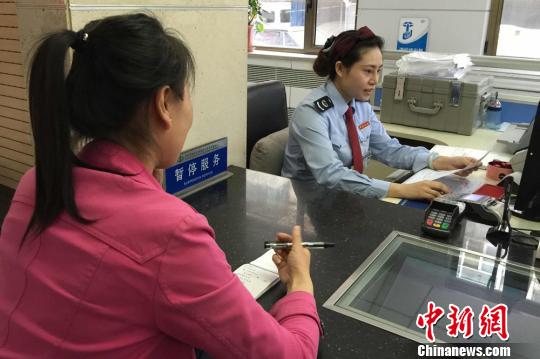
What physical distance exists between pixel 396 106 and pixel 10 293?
2.42 m

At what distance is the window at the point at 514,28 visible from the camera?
3.01 m

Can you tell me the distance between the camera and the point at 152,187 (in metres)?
0.66

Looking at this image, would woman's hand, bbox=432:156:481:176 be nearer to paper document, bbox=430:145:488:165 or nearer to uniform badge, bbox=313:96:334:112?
paper document, bbox=430:145:488:165

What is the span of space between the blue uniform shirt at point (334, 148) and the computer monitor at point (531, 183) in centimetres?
44

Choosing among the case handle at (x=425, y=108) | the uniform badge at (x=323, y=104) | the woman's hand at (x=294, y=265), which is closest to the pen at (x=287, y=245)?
the woman's hand at (x=294, y=265)

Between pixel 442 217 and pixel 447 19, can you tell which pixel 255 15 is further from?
pixel 442 217

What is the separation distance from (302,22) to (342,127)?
2.47 m

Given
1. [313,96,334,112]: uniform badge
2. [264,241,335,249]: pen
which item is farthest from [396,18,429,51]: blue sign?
[264,241,335,249]: pen

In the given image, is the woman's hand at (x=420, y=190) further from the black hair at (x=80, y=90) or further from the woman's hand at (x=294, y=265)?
the black hair at (x=80, y=90)

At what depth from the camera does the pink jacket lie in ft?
1.92

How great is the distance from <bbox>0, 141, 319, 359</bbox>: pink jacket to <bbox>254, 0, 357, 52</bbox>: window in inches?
139

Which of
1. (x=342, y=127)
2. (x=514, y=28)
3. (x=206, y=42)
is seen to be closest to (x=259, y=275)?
(x=206, y=42)

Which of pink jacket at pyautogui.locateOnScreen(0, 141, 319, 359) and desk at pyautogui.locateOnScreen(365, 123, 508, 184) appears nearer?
pink jacket at pyautogui.locateOnScreen(0, 141, 319, 359)

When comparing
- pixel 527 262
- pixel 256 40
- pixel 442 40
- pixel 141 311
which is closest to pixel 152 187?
pixel 141 311
